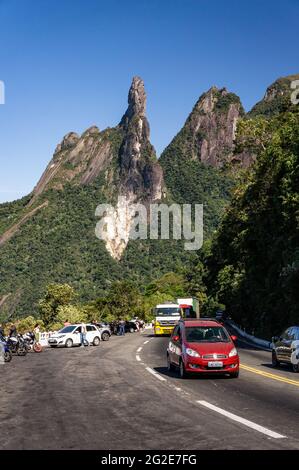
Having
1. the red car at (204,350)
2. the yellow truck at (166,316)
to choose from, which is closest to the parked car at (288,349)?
the red car at (204,350)

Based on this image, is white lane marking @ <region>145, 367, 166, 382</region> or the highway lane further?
white lane marking @ <region>145, 367, 166, 382</region>

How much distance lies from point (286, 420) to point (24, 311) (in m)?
179

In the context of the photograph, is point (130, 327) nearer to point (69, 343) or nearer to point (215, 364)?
point (69, 343)

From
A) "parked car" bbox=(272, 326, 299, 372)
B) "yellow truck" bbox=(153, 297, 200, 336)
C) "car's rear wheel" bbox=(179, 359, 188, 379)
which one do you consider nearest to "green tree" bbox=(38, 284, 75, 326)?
"yellow truck" bbox=(153, 297, 200, 336)

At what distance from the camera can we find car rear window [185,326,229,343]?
15.6 m

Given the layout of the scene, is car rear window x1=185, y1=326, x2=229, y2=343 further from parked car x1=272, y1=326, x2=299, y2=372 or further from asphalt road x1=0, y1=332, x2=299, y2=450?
parked car x1=272, y1=326, x2=299, y2=372

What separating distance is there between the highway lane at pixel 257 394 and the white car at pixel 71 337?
18545mm

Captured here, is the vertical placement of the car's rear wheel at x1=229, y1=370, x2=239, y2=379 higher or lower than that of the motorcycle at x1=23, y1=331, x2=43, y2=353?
higher

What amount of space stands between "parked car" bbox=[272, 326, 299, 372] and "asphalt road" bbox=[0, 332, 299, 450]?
0.89 meters

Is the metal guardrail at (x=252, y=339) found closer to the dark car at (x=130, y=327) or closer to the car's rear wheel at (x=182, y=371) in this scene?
the dark car at (x=130, y=327)

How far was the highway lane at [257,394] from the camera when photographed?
8.82m

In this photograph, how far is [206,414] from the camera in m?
9.37
